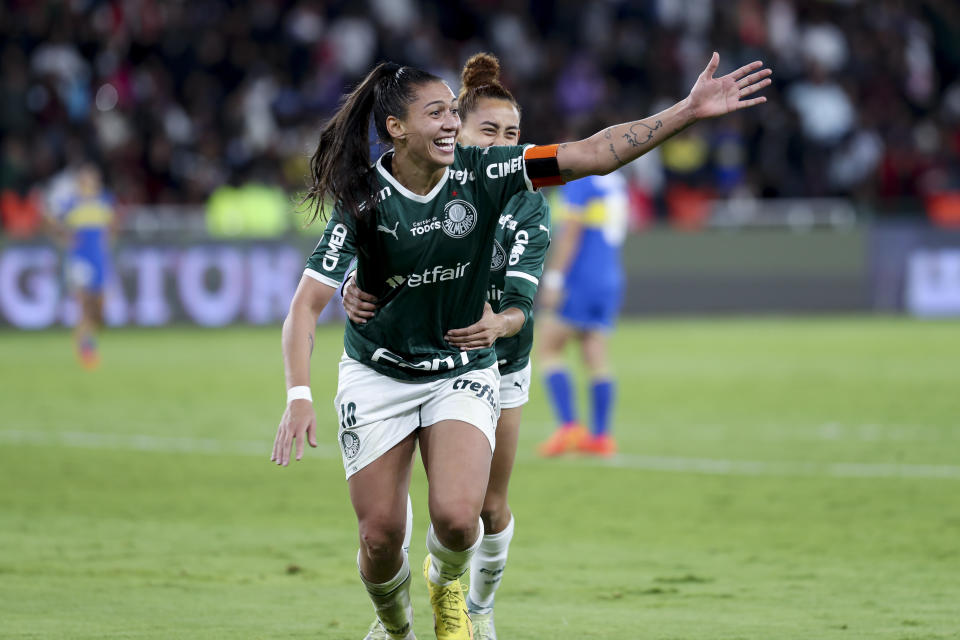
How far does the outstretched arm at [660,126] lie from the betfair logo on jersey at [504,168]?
0.61 feet

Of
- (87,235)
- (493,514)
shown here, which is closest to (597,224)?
(493,514)

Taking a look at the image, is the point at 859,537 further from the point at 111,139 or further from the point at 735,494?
the point at 111,139

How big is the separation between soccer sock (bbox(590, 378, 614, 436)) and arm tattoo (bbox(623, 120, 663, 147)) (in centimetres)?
659

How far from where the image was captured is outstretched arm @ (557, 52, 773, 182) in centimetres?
496

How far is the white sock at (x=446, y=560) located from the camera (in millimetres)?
5477

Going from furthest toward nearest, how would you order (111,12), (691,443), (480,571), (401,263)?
(111,12)
(691,443)
(480,571)
(401,263)

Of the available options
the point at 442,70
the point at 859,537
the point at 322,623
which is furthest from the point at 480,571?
the point at 442,70

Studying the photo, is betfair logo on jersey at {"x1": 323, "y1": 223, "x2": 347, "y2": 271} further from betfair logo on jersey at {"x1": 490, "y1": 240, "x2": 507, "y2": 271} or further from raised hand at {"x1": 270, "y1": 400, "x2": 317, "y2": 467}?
betfair logo on jersey at {"x1": 490, "y1": 240, "x2": 507, "y2": 271}

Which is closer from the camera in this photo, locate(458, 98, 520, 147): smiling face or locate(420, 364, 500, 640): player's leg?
locate(420, 364, 500, 640): player's leg

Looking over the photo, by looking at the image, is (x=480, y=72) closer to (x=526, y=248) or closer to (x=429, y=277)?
(x=526, y=248)

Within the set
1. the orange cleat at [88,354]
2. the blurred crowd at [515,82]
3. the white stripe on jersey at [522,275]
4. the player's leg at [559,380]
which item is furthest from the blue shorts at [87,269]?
the white stripe on jersey at [522,275]

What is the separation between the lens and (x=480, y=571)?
6172 mm

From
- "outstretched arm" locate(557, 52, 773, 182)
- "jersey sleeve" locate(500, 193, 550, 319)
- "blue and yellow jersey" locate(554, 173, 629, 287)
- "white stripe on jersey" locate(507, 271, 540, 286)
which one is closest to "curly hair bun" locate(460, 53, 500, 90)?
"jersey sleeve" locate(500, 193, 550, 319)

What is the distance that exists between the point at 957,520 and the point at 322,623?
14.4 ft
